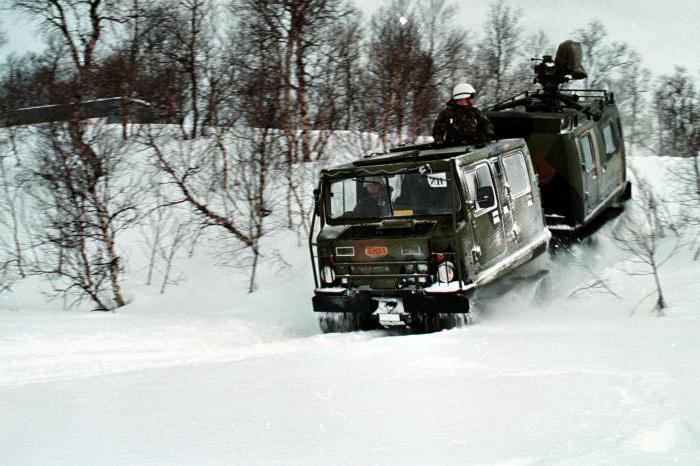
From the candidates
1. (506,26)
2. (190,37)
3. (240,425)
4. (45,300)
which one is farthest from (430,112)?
(506,26)

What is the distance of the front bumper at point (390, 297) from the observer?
7793mm

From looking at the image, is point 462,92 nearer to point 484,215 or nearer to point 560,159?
point 560,159

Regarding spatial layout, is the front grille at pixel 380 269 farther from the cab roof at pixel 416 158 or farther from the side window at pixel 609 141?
the side window at pixel 609 141

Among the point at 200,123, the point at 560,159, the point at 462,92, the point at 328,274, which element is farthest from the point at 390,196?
the point at 200,123

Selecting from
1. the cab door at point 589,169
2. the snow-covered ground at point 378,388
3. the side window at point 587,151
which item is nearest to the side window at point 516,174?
the snow-covered ground at point 378,388

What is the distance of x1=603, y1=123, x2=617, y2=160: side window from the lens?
12.9 meters

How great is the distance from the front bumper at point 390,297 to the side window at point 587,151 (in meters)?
4.97

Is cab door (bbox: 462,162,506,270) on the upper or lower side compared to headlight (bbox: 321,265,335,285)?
upper

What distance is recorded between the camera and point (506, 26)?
1631 inches

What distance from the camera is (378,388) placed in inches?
214

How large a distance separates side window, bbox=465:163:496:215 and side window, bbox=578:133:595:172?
3.71 meters

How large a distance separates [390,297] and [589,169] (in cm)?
539

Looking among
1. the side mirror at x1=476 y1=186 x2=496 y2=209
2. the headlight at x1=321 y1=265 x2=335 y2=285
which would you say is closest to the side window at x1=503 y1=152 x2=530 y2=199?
the side mirror at x1=476 y1=186 x2=496 y2=209

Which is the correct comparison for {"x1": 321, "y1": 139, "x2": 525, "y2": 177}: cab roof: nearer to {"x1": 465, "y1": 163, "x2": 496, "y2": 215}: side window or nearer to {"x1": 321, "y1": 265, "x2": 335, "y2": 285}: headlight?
{"x1": 465, "y1": 163, "x2": 496, "y2": 215}: side window
